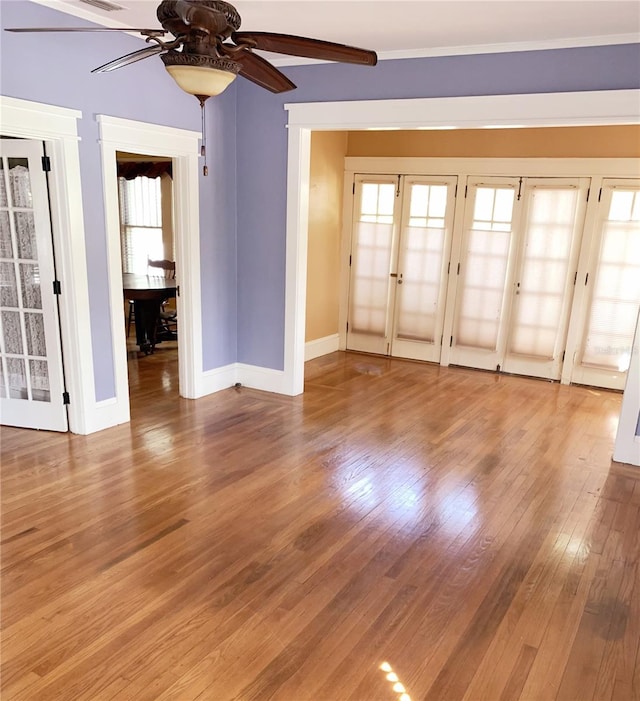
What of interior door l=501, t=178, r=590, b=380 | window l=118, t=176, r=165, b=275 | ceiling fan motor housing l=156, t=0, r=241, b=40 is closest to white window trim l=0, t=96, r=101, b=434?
ceiling fan motor housing l=156, t=0, r=241, b=40

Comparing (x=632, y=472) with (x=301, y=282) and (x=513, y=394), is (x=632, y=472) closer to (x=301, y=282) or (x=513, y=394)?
(x=513, y=394)

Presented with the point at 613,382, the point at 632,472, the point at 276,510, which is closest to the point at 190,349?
the point at 276,510

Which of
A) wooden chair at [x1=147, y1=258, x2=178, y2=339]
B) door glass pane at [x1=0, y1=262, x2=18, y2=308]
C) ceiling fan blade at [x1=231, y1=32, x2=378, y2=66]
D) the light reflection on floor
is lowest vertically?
the light reflection on floor

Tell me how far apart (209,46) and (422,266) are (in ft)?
16.1

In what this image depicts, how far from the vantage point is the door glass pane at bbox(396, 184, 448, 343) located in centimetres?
665

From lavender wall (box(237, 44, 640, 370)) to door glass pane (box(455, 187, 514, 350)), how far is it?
2207 mm

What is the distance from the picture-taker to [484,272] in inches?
257

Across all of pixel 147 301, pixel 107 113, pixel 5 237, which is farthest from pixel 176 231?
pixel 147 301

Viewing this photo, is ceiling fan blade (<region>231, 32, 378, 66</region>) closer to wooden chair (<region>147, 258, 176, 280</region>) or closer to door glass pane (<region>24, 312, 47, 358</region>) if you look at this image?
door glass pane (<region>24, 312, 47, 358</region>)

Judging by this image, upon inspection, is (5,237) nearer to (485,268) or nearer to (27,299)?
(27,299)

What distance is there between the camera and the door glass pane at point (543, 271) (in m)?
6.06

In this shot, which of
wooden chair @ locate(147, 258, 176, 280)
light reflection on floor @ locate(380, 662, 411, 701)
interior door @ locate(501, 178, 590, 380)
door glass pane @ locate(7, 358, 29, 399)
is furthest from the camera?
wooden chair @ locate(147, 258, 176, 280)

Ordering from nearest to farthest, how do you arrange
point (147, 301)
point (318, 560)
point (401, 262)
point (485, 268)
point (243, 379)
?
1. point (318, 560)
2. point (243, 379)
3. point (485, 268)
4. point (147, 301)
5. point (401, 262)

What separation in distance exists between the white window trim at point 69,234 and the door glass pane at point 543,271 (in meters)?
4.52
